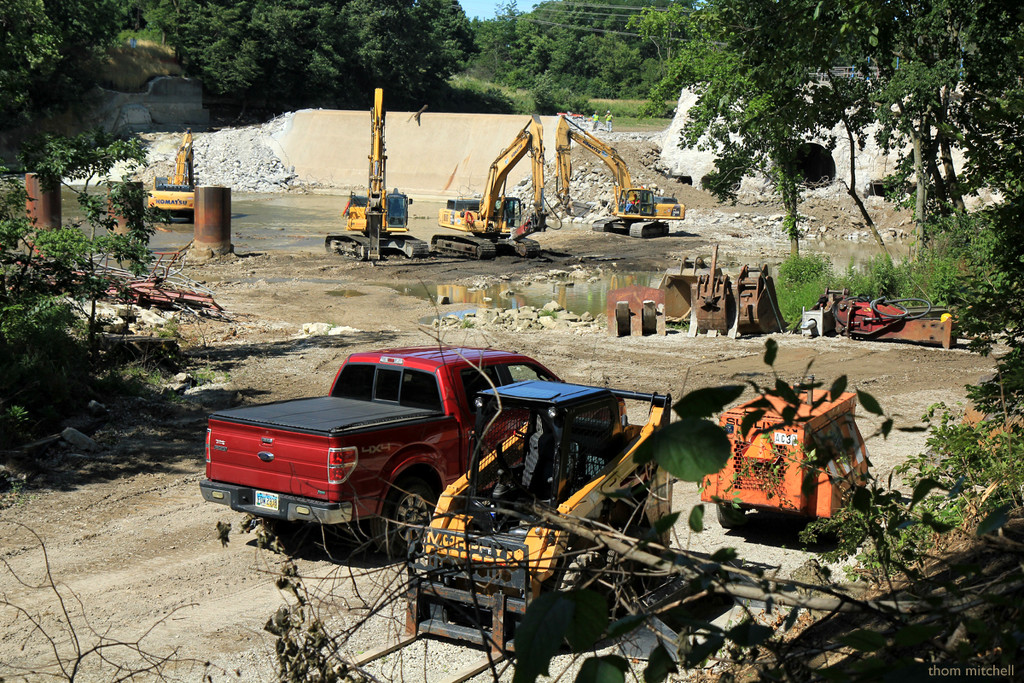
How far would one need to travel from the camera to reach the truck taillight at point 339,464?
7.79m

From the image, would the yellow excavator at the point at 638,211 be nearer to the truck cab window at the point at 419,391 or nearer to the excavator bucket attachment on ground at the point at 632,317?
the excavator bucket attachment on ground at the point at 632,317

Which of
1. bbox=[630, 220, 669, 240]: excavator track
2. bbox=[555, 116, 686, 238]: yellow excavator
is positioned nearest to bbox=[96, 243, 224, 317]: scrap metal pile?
bbox=[555, 116, 686, 238]: yellow excavator

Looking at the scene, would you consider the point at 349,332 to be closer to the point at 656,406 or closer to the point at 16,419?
the point at 16,419

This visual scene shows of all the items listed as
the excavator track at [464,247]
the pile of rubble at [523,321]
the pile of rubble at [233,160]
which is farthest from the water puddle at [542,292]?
the pile of rubble at [233,160]

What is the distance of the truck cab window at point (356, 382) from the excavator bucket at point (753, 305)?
12348 millimetres

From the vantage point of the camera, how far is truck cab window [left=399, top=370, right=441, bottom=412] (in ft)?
29.9

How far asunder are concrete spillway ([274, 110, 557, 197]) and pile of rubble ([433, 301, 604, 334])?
121 feet

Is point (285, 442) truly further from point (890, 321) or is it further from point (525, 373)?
point (890, 321)

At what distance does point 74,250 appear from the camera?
13656 mm

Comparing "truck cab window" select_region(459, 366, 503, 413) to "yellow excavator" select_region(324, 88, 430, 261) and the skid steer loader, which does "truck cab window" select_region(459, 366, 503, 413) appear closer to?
the skid steer loader

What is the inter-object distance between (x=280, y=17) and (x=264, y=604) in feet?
261

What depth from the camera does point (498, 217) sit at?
35344 millimetres

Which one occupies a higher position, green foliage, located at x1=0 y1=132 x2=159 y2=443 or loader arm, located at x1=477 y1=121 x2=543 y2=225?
loader arm, located at x1=477 y1=121 x2=543 y2=225

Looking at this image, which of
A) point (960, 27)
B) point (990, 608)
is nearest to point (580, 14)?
point (960, 27)
